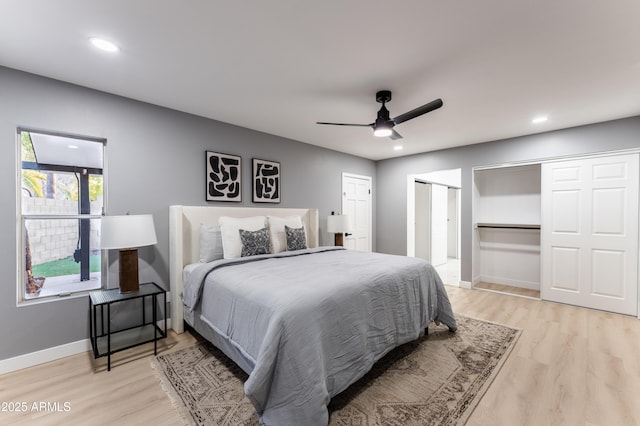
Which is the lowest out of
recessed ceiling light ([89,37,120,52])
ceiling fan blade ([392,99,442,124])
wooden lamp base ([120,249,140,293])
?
wooden lamp base ([120,249,140,293])

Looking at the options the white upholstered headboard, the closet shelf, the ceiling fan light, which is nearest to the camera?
the ceiling fan light

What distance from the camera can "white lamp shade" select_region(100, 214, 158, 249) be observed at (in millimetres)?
2299

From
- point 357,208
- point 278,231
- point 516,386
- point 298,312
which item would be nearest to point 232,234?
point 278,231

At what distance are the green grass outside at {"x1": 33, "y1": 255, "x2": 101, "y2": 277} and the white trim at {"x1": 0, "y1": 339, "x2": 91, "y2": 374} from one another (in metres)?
0.65

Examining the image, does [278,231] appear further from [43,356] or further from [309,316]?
[43,356]

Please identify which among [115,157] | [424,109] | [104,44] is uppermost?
[104,44]

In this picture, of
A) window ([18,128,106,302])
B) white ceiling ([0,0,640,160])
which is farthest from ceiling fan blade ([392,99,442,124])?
window ([18,128,106,302])

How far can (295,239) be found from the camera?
351cm

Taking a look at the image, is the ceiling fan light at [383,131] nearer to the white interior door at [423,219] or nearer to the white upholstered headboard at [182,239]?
the white upholstered headboard at [182,239]

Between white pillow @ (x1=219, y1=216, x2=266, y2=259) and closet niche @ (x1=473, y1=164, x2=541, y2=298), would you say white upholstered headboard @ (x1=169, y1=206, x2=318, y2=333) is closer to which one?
white pillow @ (x1=219, y1=216, x2=266, y2=259)

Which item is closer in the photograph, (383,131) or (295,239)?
(383,131)

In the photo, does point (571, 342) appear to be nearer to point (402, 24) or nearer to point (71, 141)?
point (402, 24)

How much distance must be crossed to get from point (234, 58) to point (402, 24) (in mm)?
1234

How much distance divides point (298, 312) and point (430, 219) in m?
4.85
